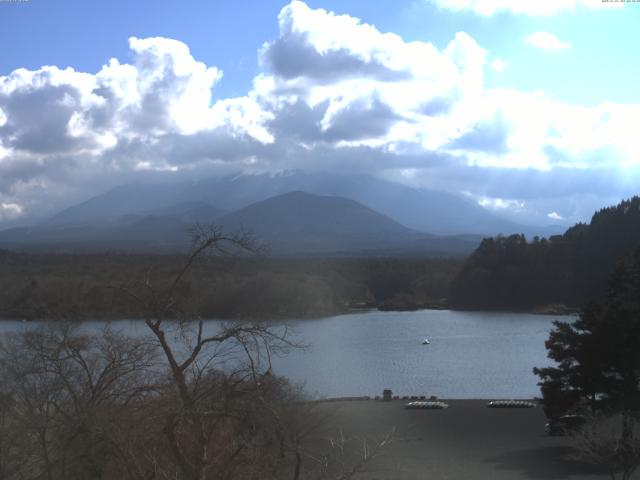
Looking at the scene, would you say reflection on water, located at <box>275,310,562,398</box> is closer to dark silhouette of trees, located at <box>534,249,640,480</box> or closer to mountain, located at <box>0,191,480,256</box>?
dark silhouette of trees, located at <box>534,249,640,480</box>

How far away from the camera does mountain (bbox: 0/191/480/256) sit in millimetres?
103750

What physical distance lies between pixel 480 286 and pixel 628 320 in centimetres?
4504

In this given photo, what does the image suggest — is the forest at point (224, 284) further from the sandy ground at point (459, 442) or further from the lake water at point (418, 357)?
the sandy ground at point (459, 442)

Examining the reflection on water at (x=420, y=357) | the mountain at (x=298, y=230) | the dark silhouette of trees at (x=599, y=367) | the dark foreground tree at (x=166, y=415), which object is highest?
the mountain at (x=298, y=230)

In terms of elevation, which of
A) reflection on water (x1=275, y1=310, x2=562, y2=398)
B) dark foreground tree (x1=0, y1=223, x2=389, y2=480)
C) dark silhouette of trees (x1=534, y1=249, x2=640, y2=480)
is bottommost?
reflection on water (x1=275, y1=310, x2=562, y2=398)

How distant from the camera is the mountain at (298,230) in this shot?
104 meters

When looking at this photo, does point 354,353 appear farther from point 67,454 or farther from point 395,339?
point 67,454

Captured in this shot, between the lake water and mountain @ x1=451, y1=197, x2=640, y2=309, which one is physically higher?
mountain @ x1=451, y1=197, x2=640, y2=309

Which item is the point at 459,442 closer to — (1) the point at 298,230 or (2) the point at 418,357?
(2) the point at 418,357

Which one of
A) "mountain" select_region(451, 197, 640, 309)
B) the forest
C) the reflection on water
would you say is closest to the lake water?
the reflection on water

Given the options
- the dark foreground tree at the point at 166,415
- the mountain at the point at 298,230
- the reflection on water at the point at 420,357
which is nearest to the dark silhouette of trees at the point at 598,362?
the reflection on water at the point at 420,357

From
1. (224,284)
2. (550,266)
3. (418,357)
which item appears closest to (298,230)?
(550,266)

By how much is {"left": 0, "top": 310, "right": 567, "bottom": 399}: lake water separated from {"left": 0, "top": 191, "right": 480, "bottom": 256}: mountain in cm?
4900

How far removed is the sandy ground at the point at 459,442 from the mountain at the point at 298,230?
234 ft
